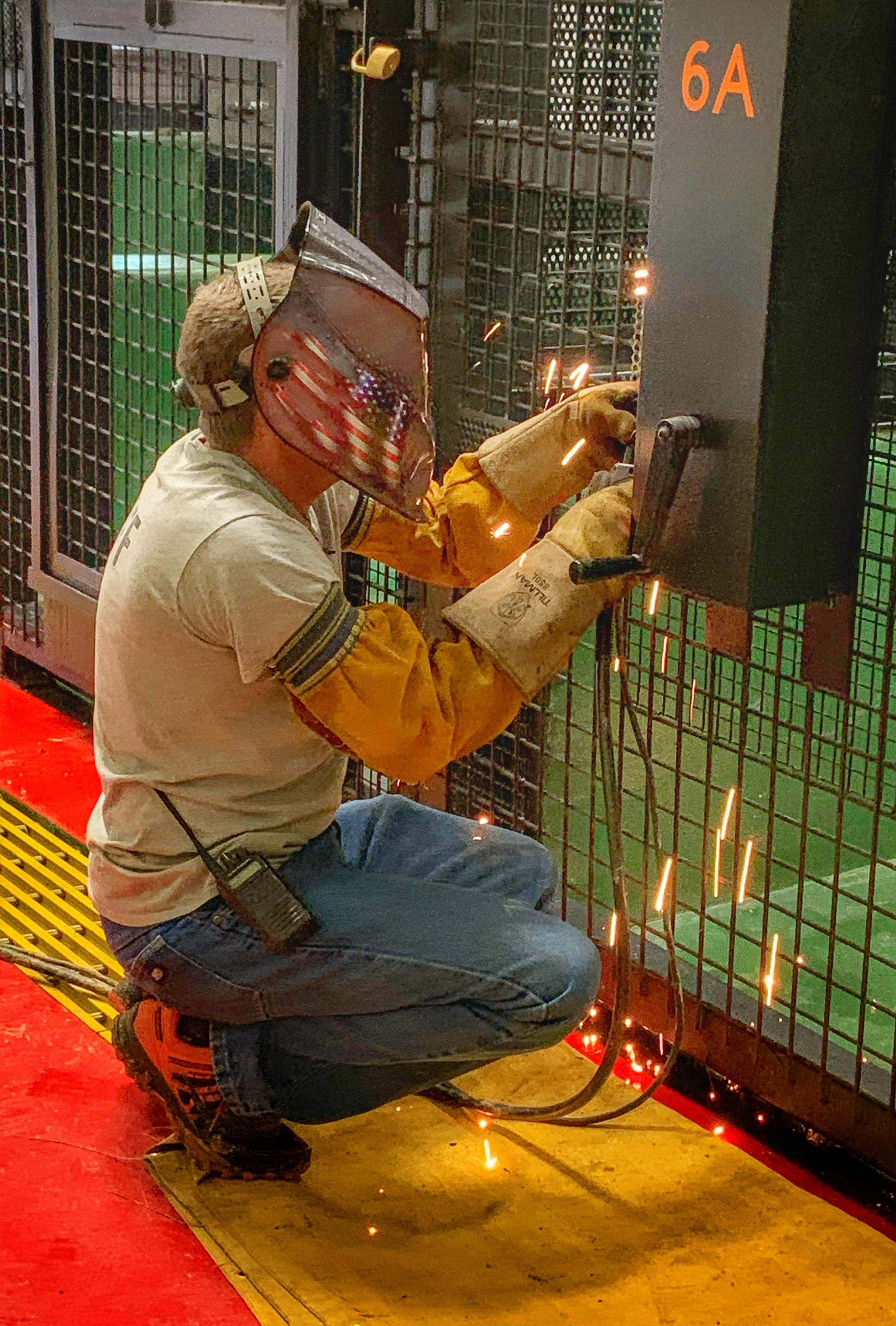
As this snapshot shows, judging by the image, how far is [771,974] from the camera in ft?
9.95

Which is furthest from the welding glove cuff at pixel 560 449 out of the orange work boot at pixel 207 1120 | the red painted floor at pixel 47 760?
the red painted floor at pixel 47 760

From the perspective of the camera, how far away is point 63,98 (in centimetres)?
467

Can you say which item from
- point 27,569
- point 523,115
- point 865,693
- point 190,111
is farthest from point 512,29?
point 865,693

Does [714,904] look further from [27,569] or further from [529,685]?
[27,569]

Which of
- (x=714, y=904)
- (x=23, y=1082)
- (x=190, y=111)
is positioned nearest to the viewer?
(x=23, y=1082)

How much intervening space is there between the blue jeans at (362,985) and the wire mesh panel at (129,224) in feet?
5.57

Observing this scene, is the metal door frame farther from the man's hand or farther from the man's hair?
the man's hand

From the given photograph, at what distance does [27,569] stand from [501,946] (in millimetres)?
3054

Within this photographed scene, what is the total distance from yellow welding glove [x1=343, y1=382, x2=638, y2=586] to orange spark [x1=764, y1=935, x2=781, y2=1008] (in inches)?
31.4

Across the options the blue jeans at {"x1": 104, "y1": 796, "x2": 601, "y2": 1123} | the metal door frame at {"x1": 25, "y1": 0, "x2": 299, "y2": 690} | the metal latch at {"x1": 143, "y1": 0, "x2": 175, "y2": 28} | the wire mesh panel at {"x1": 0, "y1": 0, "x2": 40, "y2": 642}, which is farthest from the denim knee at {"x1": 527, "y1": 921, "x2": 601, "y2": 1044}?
the wire mesh panel at {"x1": 0, "y1": 0, "x2": 40, "y2": 642}

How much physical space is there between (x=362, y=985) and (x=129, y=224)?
260cm

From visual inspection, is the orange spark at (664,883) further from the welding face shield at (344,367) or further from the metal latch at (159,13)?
the metal latch at (159,13)

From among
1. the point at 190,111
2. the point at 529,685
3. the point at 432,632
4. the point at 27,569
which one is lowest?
the point at 27,569

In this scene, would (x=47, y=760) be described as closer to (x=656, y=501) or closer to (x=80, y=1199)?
(x=80, y=1199)
